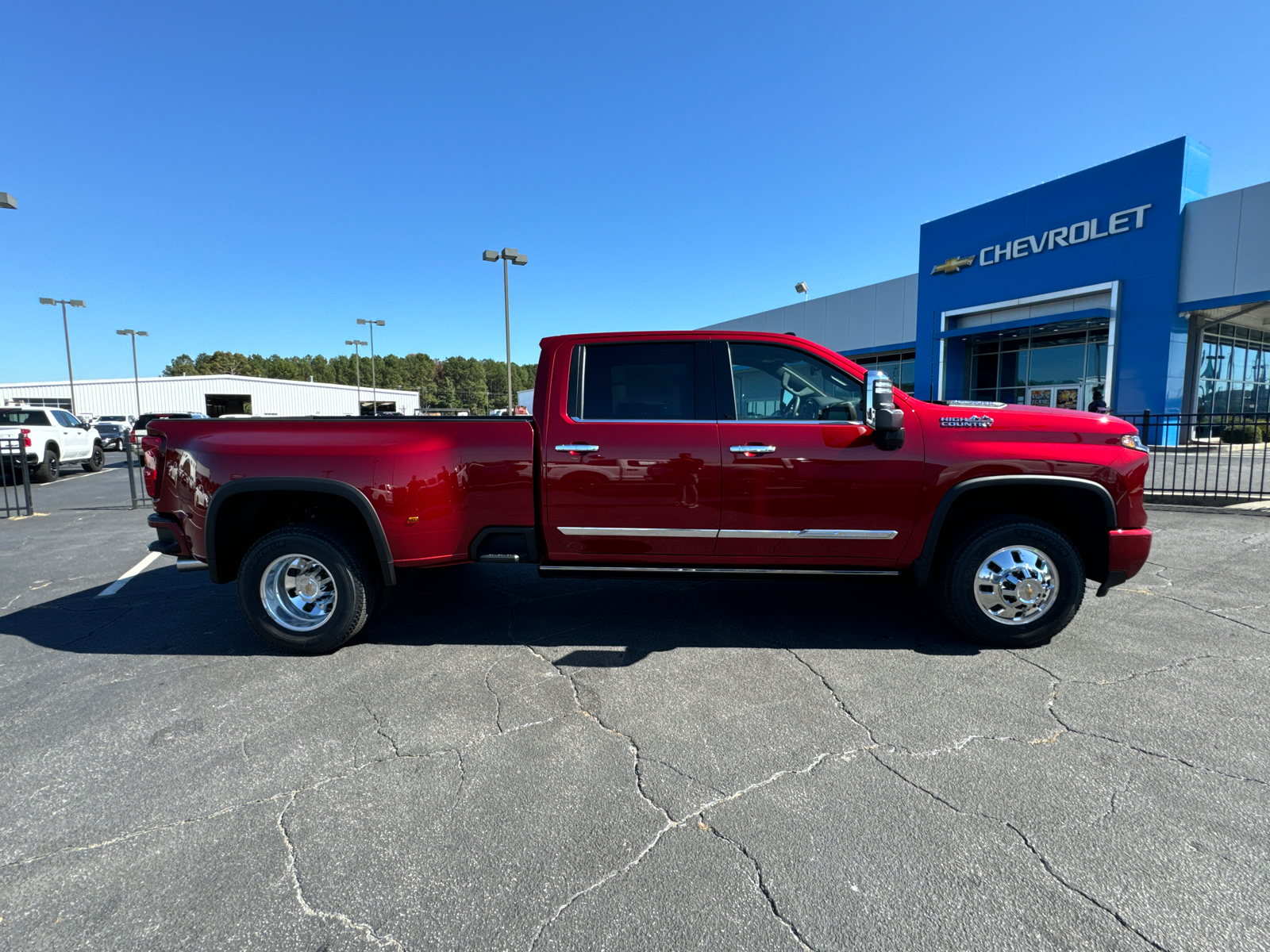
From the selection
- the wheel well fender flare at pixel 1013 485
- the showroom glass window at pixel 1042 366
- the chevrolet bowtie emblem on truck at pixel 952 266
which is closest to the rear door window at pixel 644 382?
the wheel well fender flare at pixel 1013 485

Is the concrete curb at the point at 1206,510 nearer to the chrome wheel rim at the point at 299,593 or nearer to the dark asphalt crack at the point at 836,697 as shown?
the dark asphalt crack at the point at 836,697

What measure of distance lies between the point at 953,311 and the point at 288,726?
27770 mm

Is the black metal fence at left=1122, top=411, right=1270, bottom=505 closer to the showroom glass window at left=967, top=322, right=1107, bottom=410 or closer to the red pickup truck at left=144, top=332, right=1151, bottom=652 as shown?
A: the red pickup truck at left=144, top=332, right=1151, bottom=652

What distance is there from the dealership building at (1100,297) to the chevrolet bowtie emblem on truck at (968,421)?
19635 millimetres

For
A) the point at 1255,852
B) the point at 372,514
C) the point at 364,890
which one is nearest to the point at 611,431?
the point at 372,514

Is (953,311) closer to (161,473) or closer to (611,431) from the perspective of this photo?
(611,431)

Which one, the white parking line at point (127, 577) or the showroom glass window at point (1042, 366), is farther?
the showroom glass window at point (1042, 366)

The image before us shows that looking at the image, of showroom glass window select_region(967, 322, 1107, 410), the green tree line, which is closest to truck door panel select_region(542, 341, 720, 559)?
showroom glass window select_region(967, 322, 1107, 410)

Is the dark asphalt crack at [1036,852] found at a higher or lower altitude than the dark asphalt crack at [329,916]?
higher

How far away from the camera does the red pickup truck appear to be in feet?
12.5

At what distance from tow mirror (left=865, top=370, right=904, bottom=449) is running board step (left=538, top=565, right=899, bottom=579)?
0.83 m

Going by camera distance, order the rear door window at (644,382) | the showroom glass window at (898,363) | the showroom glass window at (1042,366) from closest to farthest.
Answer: the rear door window at (644,382)
the showroom glass window at (1042,366)
the showroom glass window at (898,363)

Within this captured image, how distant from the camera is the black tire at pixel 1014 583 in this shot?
3812 millimetres

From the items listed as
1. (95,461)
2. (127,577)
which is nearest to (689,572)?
(127,577)
